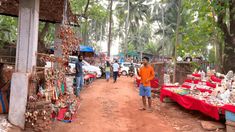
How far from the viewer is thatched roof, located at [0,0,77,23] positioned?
7555mm

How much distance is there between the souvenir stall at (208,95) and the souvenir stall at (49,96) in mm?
3510

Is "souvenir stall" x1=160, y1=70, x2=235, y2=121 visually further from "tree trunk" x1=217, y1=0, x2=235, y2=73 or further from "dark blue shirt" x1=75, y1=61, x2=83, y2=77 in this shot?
"dark blue shirt" x1=75, y1=61, x2=83, y2=77

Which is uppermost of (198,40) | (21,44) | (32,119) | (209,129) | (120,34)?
(120,34)

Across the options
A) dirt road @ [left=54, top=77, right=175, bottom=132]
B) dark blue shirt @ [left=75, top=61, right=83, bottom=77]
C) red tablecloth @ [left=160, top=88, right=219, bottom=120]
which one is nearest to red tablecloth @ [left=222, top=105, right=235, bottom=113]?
red tablecloth @ [left=160, top=88, right=219, bottom=120]

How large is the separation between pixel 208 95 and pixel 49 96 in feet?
15.3

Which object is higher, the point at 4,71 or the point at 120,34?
the point at 120,34

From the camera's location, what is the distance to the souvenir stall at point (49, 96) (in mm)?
5355

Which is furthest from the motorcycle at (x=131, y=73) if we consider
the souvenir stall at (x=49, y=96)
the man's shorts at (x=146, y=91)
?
the souvenir stall at (x=49, y=96)

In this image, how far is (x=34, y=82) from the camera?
18.4 feet

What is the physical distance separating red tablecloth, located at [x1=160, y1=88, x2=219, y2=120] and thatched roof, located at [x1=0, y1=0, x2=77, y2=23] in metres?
4.50

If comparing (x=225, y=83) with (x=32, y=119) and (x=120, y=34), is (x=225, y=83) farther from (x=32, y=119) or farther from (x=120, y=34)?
(x=120, y=34)

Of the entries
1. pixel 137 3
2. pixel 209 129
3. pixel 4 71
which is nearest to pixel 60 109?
pixel 4 71

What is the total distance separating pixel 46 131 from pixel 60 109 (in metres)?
1.30

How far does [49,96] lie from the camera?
601cm
